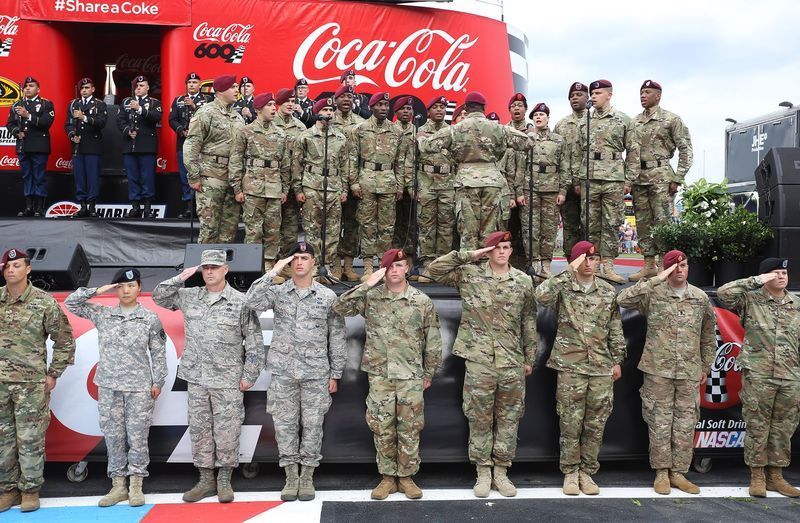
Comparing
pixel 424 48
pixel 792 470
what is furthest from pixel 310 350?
pixel 424 48

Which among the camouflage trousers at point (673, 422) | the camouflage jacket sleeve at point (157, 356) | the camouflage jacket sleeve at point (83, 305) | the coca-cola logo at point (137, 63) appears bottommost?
the camouflage trousers at point (673, 422)

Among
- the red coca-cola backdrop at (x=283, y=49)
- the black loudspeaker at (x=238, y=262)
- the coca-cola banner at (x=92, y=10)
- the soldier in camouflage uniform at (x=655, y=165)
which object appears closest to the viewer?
the black loudspeaker at (x=238, y=262)

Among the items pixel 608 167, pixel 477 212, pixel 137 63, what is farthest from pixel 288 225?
pixel 137 63

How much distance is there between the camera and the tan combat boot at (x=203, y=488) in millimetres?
4797

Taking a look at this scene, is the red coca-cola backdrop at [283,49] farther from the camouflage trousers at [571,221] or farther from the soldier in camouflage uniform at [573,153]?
the camouflage trousers at [571,221]

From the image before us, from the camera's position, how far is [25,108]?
8.88 m

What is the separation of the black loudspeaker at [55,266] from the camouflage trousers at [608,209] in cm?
503

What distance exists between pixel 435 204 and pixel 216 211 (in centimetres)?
232

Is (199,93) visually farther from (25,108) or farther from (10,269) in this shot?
(10,269)

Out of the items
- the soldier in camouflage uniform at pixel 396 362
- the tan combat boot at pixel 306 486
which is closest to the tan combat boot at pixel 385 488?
the soldier in camouflage uniform at pixel 396 362

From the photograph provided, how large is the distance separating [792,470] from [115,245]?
289 inches

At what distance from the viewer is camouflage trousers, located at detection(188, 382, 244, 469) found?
191 inches

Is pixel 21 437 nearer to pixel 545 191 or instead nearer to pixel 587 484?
pixel 587 484

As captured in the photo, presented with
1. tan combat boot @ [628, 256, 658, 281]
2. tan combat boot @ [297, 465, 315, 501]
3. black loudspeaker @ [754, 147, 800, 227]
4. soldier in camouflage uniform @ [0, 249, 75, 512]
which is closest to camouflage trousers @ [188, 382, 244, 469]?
tan combat boot @ [297, 465, 315, 501]
